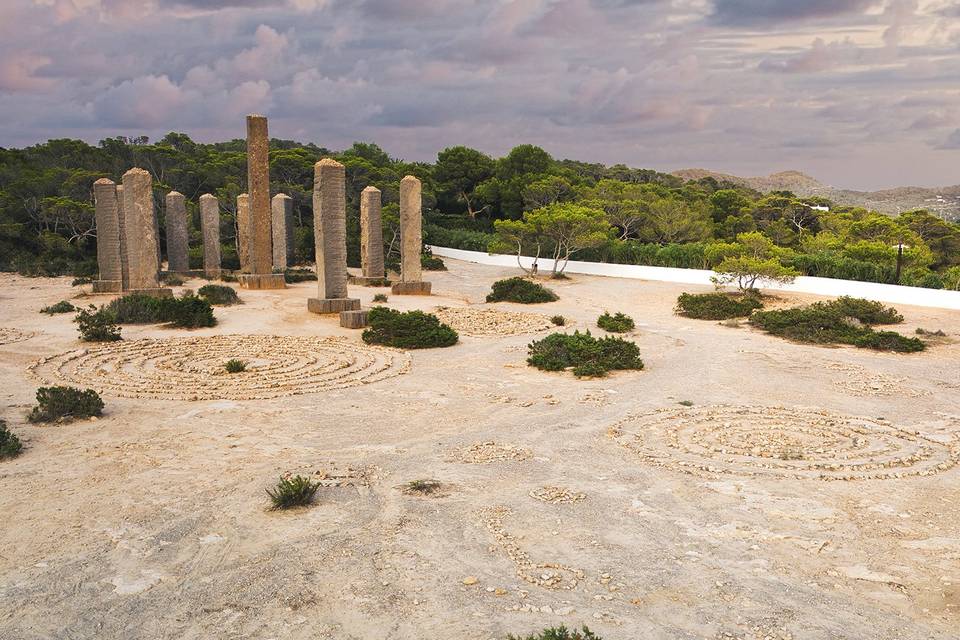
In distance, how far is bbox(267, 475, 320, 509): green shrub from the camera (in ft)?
24.3

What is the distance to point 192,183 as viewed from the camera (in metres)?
42.5

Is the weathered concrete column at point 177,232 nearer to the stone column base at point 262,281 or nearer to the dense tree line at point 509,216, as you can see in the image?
the dense tree line at point 509,216

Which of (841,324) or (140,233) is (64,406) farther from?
(841,324)

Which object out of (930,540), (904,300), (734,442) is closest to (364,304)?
(734,442)

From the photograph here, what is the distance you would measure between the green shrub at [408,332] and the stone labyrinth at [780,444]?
6.53 meters

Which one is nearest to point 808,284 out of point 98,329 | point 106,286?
point 98,329

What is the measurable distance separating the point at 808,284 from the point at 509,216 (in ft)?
82.3

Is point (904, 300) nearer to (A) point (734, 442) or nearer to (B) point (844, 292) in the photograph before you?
(B) point (844, 292)

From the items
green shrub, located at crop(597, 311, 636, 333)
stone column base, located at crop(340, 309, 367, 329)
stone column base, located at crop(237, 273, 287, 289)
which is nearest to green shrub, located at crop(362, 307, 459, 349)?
stone column base, located at crop(340, 309, 367, 329)

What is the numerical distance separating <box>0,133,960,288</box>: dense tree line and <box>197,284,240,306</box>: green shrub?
10282 mm

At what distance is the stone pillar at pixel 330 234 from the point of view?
19656 mm

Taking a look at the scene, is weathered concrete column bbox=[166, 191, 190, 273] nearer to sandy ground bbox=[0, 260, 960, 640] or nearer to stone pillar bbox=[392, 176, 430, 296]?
stone pillar bbox=[392, 176, 430, 296]

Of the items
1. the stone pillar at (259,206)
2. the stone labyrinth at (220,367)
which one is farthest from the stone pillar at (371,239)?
the stone labyrinth at (220,367)

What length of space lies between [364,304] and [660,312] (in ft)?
29.3
